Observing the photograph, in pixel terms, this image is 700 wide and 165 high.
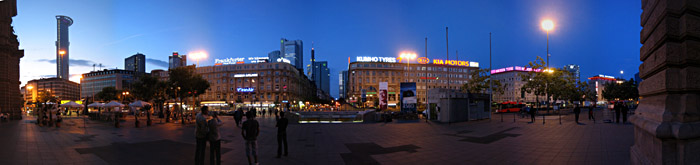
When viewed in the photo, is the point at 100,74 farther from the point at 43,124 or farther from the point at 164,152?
the point at 164,152

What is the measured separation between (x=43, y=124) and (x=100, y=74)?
569 ft

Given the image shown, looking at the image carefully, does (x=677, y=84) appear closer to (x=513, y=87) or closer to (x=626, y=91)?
(x=626, y=91)

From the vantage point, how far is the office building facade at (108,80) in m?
156

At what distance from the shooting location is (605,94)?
271ft

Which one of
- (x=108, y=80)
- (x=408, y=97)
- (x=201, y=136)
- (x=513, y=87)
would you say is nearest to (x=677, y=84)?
(x=201, y=136)

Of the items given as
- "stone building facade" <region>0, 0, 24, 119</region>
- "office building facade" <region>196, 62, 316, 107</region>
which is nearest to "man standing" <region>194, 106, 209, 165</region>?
"stone building facade" <region>0, 0, 24, 119</region>

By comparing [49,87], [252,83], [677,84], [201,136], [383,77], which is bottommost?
[201,136]

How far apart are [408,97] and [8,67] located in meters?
45.1

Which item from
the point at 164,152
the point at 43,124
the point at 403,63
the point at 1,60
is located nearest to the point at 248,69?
the point at 403,63

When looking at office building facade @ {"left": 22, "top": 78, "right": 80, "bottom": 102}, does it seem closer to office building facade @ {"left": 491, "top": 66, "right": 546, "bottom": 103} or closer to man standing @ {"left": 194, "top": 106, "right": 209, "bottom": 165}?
man standing @ {"left": 194, "top": 106, "right": 209, "bottom": 165}

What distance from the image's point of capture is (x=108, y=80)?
15788 cm

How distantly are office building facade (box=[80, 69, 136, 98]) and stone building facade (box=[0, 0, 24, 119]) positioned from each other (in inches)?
5379

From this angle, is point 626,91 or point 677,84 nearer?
point 677,84

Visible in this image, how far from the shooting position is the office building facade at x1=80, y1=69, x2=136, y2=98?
512ft
